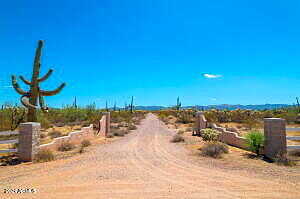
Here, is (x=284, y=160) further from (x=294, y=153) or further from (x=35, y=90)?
(x=35, y=90)

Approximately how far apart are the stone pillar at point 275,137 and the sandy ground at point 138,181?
10.5ft

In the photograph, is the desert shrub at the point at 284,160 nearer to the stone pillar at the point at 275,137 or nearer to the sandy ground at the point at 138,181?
the stone pillar at the point at 275,137

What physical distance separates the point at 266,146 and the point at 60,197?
9417mm

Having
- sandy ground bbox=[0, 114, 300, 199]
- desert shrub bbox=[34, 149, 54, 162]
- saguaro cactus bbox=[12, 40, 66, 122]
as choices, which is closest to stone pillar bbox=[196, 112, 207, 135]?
sandy ground bbox=[0, 114, 300, 199]

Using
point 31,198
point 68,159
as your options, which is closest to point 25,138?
point 68,159

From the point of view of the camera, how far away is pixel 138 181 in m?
6.70

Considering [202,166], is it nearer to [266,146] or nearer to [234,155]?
[234,155]

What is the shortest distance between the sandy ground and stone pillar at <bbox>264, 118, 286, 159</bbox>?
321 centimetres

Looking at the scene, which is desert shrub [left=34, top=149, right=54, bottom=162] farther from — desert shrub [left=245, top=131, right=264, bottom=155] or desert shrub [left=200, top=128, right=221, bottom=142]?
desert shrub [left=200, top=128, right=221, bottom=142]

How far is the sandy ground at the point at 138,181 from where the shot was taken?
562 cm

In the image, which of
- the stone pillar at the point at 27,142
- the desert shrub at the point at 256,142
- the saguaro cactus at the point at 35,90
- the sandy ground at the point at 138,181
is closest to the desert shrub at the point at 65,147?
the saguaro cactus at the point at 35,90

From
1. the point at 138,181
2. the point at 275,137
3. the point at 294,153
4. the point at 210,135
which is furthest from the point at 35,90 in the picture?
the point at 294,153

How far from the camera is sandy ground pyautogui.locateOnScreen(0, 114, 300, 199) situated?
5.62 metres

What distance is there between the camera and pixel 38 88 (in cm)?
1277
